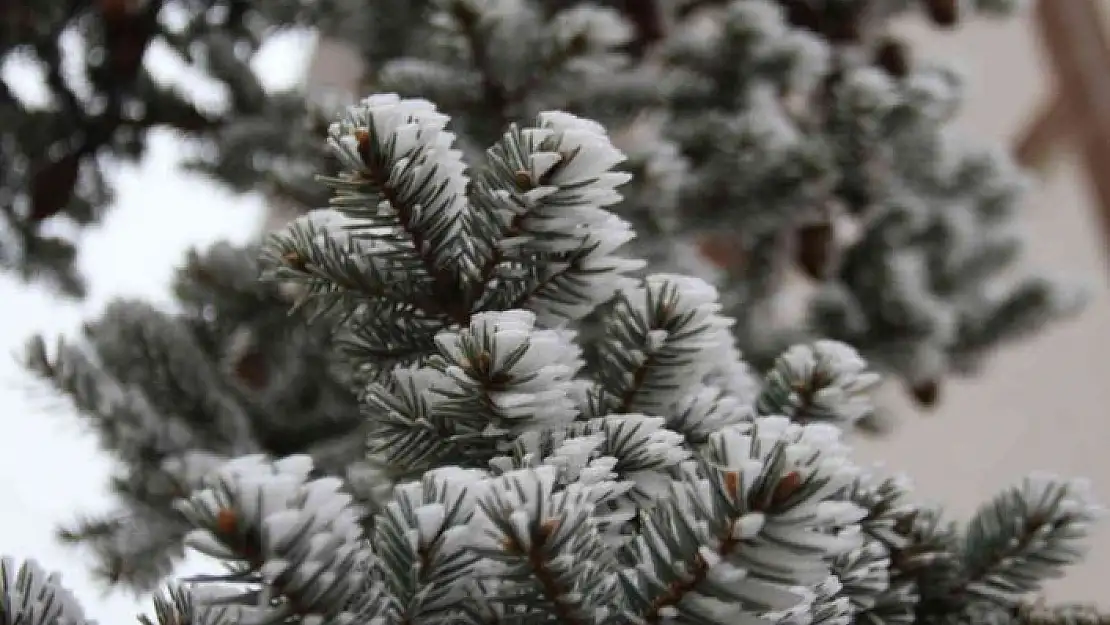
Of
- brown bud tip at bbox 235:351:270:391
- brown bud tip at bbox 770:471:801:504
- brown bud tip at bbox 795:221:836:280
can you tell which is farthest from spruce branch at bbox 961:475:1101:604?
brown bud tip at bbox 235:351:270:391

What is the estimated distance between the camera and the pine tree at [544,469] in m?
0.23

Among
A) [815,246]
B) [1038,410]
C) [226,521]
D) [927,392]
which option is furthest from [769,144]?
[1038,410]

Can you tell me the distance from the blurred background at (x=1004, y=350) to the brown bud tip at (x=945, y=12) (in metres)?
0.30

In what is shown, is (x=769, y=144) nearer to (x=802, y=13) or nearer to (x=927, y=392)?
(x=802, y=13)

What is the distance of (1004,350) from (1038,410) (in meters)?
0.93

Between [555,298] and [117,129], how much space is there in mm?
547

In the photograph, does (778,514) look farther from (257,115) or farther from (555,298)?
(257,115)

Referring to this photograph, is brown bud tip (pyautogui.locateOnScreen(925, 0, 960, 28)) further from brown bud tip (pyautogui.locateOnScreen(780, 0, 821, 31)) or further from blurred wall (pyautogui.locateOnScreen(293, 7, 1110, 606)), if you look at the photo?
blurred wall (pyautogui.locateOnScreen(293, 7, 1110, 606))

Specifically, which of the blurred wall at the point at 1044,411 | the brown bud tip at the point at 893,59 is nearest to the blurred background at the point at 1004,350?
the blurred wall at the point at 1044,411

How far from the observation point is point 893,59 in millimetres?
788

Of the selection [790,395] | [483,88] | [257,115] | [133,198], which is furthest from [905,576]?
[133,198]

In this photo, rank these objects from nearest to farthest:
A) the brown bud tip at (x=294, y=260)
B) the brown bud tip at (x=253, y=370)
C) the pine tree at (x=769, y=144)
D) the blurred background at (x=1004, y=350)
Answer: the brown bud tip at (x=294, y=260), the pine tree at (x=769, y=144), the brown bud tip at (x=253, y=370), the blurred background at (x=1004, y=350)

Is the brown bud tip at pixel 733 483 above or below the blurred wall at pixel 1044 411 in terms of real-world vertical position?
below

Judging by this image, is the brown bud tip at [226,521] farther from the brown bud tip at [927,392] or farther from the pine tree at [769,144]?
the brown bud tip at [927,392]
